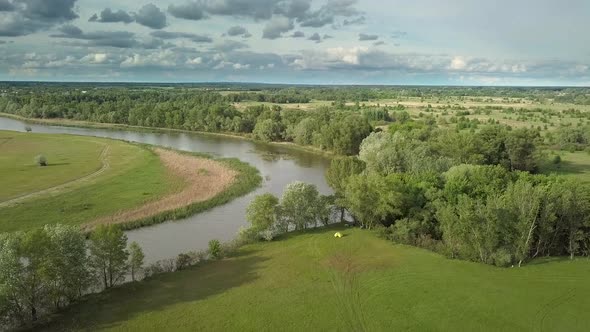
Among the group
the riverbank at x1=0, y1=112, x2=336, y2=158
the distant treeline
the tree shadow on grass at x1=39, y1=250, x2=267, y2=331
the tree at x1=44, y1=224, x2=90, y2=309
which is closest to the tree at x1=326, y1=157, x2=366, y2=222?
the tree shadow on grass at x1=39, y1=250, x2=267, y2=331

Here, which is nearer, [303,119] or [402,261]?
[402,261]

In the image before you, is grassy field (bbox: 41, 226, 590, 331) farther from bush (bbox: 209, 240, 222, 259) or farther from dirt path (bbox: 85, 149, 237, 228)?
dirt path (bbox: 85, 149, 237, 228)

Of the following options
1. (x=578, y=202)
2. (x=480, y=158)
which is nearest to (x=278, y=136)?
(x=480, y=158)

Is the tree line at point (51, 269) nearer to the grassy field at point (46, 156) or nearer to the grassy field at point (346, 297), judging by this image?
the grassy field at point (346, 297)

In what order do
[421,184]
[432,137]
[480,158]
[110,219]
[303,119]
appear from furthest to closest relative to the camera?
[303,119] < [432,137] < [480,158] < [110,219] < [421,184]

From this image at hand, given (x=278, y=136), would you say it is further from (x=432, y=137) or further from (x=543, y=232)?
(x=543, y=232)

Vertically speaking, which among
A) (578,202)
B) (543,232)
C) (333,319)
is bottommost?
(333,319)

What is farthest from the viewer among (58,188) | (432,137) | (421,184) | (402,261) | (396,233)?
(432,137)
